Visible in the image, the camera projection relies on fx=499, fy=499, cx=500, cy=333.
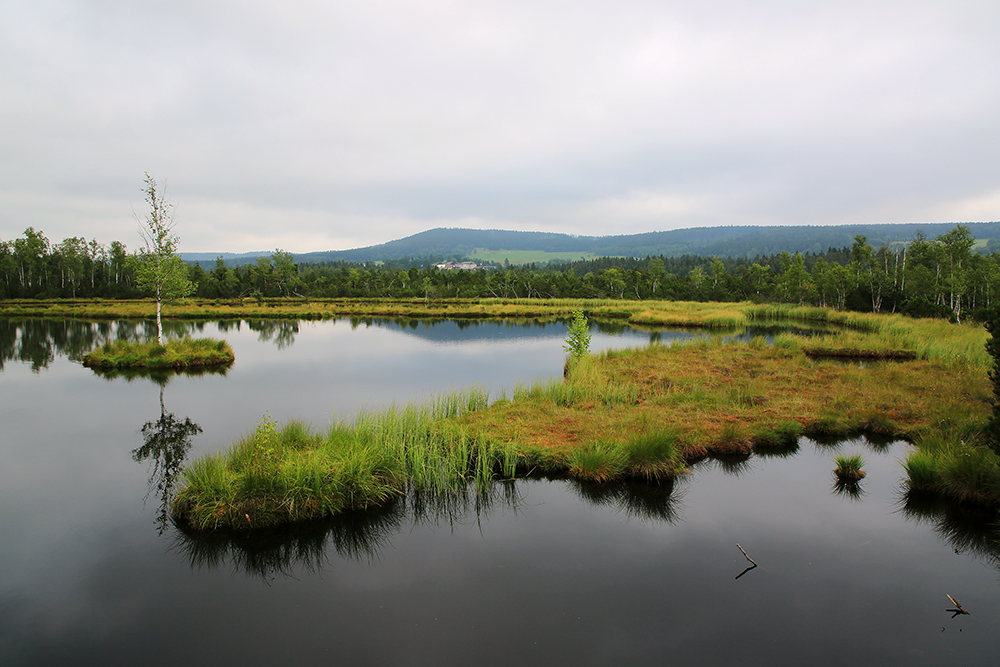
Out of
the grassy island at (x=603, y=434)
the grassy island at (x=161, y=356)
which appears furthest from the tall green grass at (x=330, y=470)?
the grassy island at (x=161, y=356)

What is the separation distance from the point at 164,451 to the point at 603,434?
29.1 ft

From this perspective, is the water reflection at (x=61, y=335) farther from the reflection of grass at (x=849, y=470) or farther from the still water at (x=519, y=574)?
the reflection of grass at (x=849, y=470)

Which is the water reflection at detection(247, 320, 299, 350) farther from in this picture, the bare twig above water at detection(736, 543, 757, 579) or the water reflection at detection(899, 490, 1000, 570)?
the water reflection at detection(899, 490, 1000, 570)

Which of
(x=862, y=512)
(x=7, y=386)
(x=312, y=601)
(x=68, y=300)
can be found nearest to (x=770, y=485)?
(x=862, y=512)

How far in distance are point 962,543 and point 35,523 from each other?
1294 cm

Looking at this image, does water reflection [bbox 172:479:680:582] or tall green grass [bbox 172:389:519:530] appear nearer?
water reflection [bbox 172:479:680:582]

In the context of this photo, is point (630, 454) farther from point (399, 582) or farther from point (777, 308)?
point (777, 308)

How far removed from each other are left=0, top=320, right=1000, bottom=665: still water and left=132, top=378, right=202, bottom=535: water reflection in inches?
3.5

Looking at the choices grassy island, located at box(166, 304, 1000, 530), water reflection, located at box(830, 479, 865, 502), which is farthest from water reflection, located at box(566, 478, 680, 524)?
water reflection, located at box(830, 479, 865, 502)

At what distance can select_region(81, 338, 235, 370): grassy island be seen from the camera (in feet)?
63.2

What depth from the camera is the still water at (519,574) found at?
4887mm

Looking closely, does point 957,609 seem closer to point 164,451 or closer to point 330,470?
point 330,470

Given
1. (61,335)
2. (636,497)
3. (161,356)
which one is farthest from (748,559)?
(61,335)

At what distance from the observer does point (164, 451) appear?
10.1m
